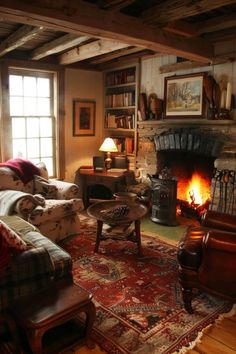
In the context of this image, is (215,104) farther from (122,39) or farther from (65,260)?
(65,260)

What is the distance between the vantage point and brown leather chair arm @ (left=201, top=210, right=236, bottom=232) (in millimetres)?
2861

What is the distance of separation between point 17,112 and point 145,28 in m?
2.61

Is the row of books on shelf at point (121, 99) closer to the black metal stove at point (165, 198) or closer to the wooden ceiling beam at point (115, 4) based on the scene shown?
the black metal stove at point (165, 198)

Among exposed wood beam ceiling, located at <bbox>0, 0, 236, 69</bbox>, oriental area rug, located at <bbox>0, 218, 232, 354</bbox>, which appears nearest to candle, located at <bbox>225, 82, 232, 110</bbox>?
exposed wood beam ceiling, located at <bbox>0, 0, 236, 69</bbox>

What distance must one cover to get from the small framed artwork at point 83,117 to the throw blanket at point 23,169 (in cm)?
150

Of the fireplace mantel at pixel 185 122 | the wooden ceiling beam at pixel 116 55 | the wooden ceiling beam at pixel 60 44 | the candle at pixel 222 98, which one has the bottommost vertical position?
the fireplace mantel at pixel 185 122

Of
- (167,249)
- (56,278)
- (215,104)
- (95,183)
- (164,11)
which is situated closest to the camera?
(56,278)

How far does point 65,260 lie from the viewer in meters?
2.25

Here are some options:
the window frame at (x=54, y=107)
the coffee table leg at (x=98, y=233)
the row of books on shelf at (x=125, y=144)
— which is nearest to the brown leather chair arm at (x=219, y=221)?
the coffee table leg at (x=98, y=233)

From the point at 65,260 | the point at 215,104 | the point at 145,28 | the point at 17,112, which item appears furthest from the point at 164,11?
the point at 17,112

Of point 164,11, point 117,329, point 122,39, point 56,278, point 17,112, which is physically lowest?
point 117,329

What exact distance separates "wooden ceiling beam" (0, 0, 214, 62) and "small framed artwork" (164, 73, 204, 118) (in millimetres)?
867

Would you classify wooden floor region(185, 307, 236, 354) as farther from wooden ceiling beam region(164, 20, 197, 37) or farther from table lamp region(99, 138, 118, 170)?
table lamp region(99, 138, 118, 170)

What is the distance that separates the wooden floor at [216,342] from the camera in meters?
2.03
